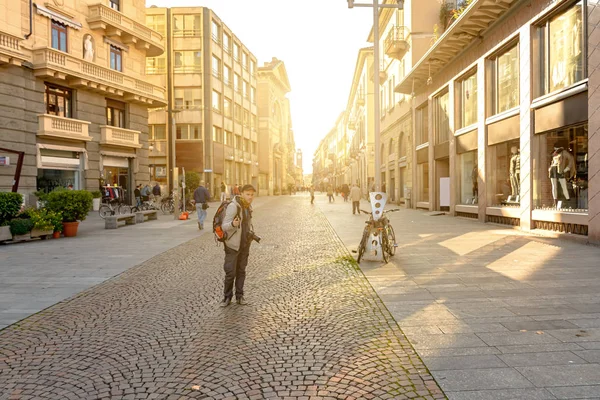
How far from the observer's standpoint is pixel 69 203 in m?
13.7

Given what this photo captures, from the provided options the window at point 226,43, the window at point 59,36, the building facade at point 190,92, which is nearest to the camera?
the window at point 59,36

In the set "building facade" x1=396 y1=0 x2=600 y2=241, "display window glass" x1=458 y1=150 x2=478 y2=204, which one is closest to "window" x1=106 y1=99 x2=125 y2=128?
"building facade" x1=396 y1=0 x2=600 y2=241

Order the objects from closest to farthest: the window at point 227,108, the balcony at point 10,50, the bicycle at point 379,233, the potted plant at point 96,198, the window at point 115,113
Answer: the bicycle at point 379,233 < the balcony at point 10,50 < the potted plant at point 96,198 < the window at point 115,113 < the window at point 227,108

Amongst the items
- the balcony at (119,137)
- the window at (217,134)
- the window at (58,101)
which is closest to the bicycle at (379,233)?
the window at (58,101)

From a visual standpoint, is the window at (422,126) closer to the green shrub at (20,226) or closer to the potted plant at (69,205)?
the potted plant at (69,205)

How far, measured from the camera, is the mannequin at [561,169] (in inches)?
463

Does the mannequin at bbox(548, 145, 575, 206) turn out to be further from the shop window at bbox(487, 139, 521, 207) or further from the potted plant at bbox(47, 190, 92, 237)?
the potted plant at bbox(47, 190, 92, 237)

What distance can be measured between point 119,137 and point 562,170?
22.2 metres

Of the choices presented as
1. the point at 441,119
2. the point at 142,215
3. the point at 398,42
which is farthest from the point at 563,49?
the point at 142,215

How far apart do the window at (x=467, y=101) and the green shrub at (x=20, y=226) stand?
51.0ft

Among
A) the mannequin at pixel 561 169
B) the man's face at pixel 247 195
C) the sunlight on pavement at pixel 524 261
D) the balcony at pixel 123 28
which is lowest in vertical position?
the sunlight on pavement at pixel 524 261

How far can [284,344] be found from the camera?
4277 mm

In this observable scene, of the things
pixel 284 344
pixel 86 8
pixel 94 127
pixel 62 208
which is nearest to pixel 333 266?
pixel 284 344

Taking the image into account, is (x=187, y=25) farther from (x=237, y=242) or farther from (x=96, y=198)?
(x=237, y=242)
